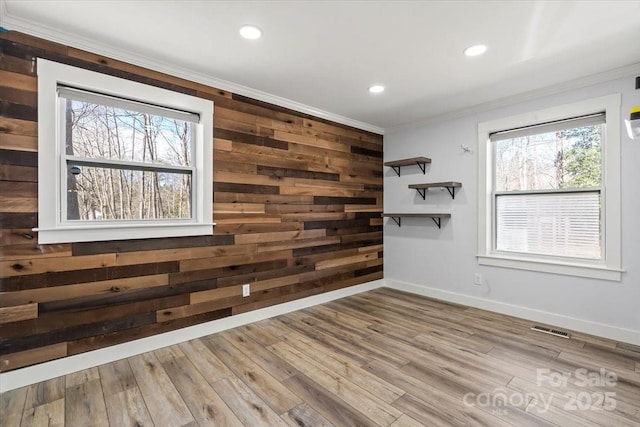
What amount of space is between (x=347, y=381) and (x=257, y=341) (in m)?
1.00

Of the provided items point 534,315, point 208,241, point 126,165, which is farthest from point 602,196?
point 126,165

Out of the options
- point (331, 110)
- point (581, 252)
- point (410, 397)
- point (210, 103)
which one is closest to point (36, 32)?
point (210, 103)

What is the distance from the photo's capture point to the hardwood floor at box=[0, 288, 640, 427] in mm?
1767

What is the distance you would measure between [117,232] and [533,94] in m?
4.20

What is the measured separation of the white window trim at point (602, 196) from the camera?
9.05 ft

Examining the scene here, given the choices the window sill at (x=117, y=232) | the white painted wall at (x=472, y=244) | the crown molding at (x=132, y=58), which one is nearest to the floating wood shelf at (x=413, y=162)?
the white painted wall at (x=472, y=244)

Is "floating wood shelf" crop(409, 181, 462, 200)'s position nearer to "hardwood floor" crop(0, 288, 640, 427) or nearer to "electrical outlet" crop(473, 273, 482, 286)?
→ "electrical outlet" crop(473, 273, 482, 286)

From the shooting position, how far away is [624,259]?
108 inches

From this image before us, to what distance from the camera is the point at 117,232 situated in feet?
7.89

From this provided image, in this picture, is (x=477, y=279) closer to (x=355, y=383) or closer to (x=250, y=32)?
(x=355, y=383)

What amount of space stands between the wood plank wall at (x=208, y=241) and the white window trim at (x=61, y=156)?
6 cm

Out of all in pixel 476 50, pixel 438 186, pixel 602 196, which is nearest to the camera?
pixel 476 50

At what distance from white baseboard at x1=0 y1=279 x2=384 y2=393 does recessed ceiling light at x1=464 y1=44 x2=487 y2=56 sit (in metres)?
2.99

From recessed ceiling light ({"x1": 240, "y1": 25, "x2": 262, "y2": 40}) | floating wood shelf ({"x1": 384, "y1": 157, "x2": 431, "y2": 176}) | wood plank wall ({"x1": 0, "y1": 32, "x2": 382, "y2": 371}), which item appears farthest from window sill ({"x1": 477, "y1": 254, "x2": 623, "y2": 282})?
recessed ceiling light ({"x1": 240, "y1": 25, "x2": 262, "y2": 40})
